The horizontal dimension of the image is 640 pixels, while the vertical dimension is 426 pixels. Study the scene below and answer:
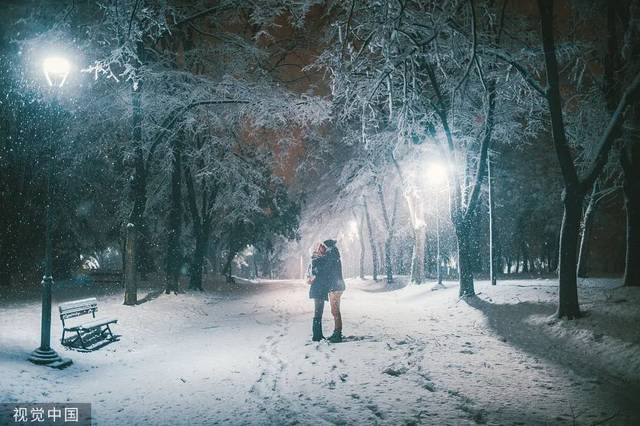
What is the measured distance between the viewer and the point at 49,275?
8.01 metres

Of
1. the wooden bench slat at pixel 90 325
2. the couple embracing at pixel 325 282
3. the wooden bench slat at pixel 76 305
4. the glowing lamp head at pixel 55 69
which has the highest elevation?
the glowing lamp head at pixel 55 69

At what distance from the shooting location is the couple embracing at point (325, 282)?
9414mm

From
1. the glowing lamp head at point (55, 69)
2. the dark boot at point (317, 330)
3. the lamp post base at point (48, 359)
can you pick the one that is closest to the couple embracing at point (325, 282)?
the dark boot at point (317, 330)

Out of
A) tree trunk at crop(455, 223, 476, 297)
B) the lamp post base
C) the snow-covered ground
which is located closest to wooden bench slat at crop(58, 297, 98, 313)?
the snow-covered ground

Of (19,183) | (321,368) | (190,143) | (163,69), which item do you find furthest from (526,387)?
(19,183)

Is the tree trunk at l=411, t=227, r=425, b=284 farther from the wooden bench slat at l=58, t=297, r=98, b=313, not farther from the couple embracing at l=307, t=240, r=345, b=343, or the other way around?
the wooden bench slat at l=58, t=297, r=98, b=313

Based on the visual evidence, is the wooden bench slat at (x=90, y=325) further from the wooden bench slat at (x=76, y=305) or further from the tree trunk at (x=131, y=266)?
the tree trunk at (x=131, y=266)

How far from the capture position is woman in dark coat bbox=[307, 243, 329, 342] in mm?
9391

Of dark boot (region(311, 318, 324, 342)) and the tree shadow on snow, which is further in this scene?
dark boot (region(311, 318, 324, 342))

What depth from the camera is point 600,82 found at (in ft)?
42.2

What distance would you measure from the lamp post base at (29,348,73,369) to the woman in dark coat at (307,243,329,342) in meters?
4.85

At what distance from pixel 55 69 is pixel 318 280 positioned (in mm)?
6622

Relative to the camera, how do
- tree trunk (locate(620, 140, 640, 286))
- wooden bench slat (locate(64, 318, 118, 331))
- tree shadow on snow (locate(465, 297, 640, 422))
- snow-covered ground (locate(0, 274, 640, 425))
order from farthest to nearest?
tree trunk (locate(620, 140, 640, 286))
wooden bench slat (locate(64, 318, 118, 331))
tree shadow on snow (locate(465, 297, 640, 422))
snow-covered ground (locate(0, 274, 640, 425))

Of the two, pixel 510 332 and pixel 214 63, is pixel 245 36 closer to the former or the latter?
pixel 214 63
